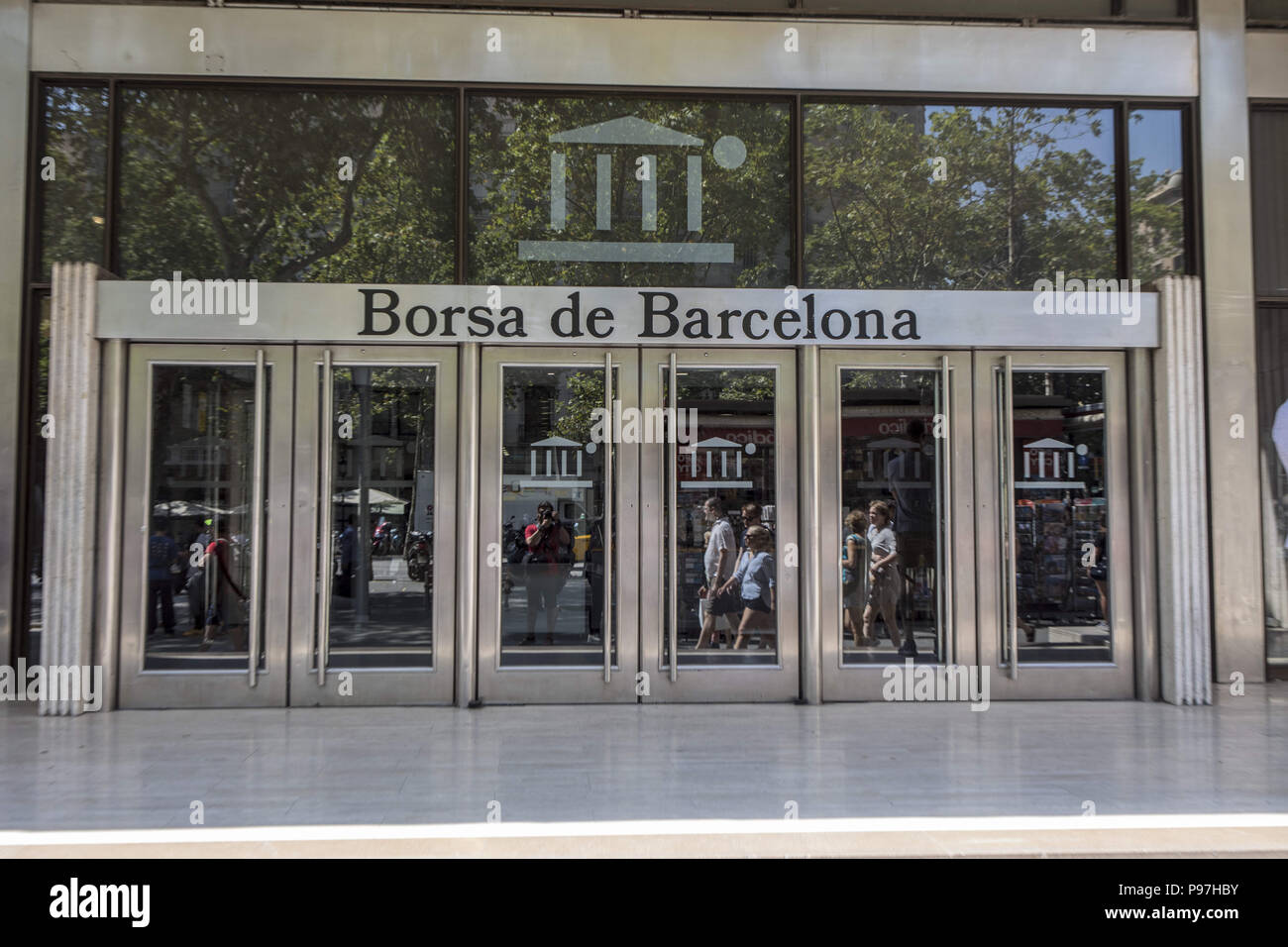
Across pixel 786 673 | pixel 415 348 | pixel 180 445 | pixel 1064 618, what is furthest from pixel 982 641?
pixel 180 445

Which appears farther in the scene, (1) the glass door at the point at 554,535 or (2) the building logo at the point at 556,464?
(2) the building logo at the point at 556,464

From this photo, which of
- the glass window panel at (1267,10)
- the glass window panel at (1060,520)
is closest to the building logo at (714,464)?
the glass window panel at (1060,520)

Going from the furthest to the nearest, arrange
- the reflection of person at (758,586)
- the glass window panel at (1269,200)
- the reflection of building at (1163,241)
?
1. the glass window panel at (1269,200)
2. the reflection of building at (1163,241)
3. the reflection of person at (758,586)

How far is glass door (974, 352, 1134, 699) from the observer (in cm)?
861

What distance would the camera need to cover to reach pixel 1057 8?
9.24 m

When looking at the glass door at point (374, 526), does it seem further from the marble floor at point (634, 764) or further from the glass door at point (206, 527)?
the marble floor at point (634, 764)

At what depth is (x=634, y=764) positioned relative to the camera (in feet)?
21.5

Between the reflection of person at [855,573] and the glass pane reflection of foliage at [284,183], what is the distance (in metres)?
4.34

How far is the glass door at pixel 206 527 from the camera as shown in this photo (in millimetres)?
8203

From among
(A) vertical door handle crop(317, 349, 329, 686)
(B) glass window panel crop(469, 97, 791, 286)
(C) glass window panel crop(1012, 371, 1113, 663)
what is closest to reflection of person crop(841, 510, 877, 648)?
(C) glass window panel crop(1012, 371, 1113, 663)

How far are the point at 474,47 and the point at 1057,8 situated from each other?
5649 millimetres

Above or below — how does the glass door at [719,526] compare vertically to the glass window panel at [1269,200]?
below

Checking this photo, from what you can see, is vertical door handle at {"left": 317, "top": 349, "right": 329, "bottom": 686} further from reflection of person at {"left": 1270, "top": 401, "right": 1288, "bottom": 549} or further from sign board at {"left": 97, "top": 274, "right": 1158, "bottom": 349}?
reflection of person at {"left": 1270, "top": 401, "right": 1288, "bottom": 549}
